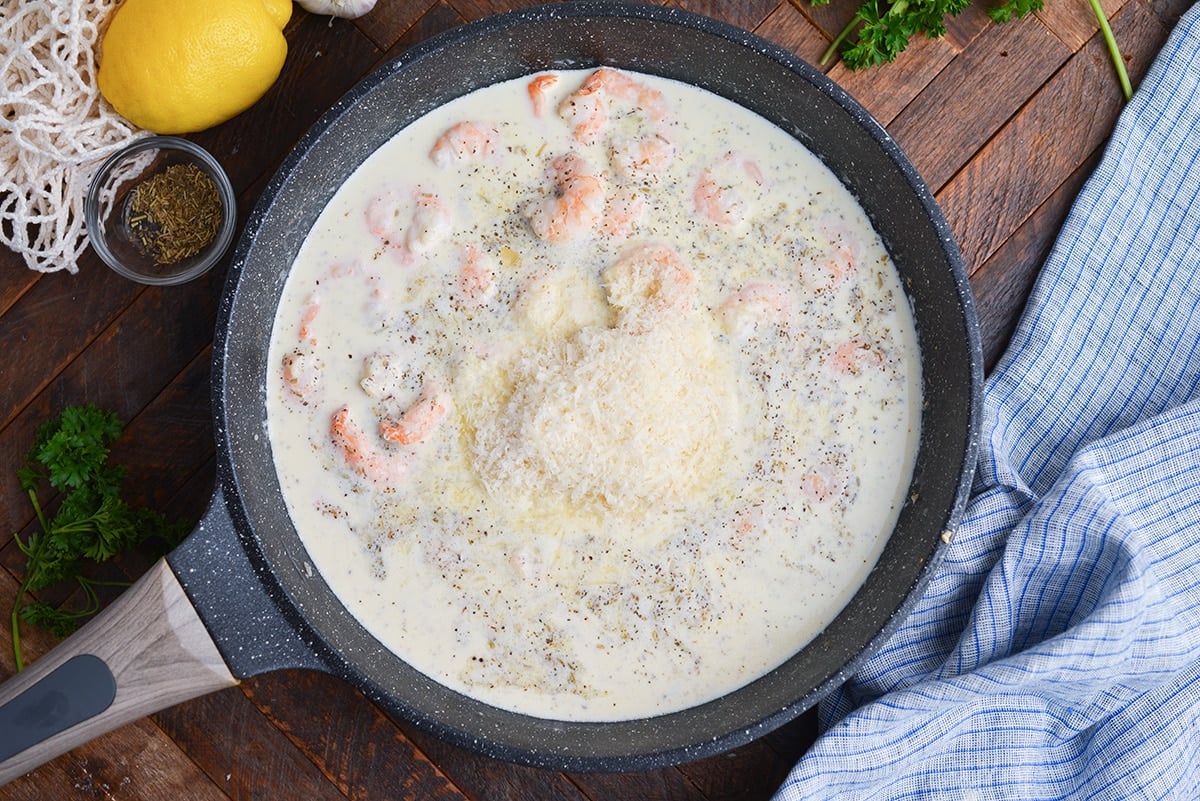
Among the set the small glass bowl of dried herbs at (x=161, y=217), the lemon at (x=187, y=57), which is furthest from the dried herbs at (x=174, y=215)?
the lemon at (x=187, y=57)

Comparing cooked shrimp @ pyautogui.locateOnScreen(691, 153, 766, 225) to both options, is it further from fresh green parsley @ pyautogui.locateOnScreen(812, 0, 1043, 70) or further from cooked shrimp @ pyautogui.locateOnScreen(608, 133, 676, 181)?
fresh green parsley @ pyautogui.locateOnScreen(812, 0, 1043, 70)

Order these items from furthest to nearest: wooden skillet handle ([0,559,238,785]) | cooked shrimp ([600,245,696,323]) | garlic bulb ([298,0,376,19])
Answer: garlic bulb ([298,0,376,19])
cooked shrimp ([600,245,696,323])
wooden skillet handle ([0,559,238,785])

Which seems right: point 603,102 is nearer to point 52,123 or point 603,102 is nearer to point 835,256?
Result: point 835,256

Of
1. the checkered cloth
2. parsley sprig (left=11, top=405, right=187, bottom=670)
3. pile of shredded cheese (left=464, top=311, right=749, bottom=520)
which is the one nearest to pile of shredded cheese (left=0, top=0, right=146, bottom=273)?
parsley sprig (left=11, top=405, right=187, bottom=670)

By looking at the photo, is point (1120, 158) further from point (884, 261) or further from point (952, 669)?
point (952, 669)

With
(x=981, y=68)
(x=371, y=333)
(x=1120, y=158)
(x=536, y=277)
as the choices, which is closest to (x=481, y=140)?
(x=536, y=277)

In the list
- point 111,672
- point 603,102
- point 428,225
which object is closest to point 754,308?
point 603,102
